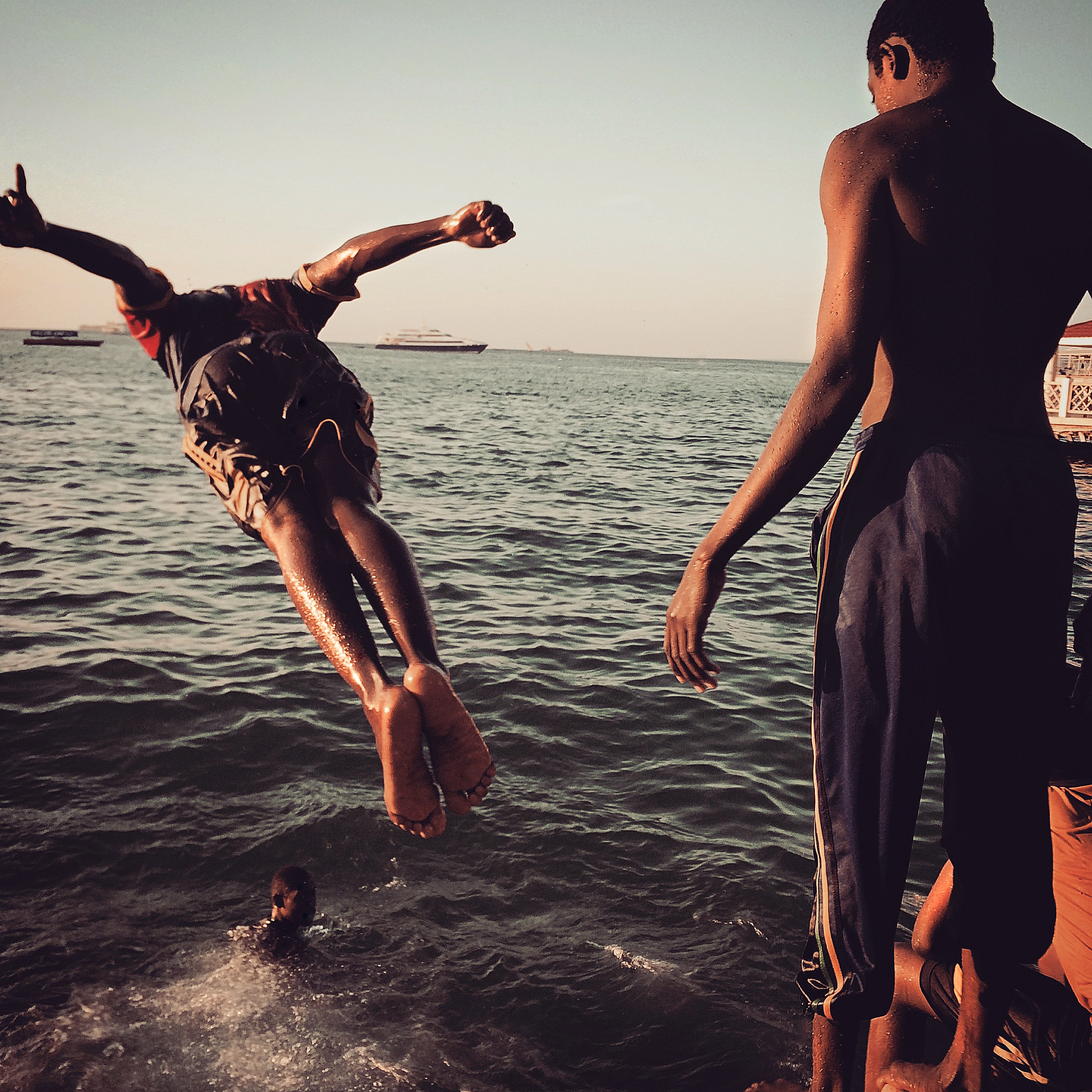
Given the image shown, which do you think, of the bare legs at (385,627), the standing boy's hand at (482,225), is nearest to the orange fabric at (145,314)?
the bare legs at (385,627)

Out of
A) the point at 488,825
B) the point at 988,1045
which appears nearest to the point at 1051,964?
the point at 988,1045

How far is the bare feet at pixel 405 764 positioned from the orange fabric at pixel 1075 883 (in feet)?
6.38

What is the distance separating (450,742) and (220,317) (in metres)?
1.96

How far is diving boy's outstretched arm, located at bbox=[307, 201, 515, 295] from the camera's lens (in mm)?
3133

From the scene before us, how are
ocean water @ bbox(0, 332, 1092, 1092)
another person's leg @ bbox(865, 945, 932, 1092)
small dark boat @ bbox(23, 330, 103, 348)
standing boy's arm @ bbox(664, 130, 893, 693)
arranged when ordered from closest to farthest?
1. standing boy's arm @ bbox(664, 130, 893, 693)
2. another person's leg @ bbox(865, 945, 932, 1092)
3. ocean water @ bbox(0, 332, 1092, 1092)
4. small dark boat @ bbox(23, 330, 103, 348)

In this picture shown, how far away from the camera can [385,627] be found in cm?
308

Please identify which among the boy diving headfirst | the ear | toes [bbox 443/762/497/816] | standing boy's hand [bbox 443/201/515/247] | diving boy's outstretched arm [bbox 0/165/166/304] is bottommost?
toes [bbox 443/762/497/816]

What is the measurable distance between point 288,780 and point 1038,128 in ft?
25.5

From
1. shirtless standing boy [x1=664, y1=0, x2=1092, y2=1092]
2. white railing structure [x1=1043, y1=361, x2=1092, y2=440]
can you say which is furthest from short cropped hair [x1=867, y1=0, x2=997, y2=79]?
white railing structure [x1=1043, y1=361, x2=1092, y2=440]

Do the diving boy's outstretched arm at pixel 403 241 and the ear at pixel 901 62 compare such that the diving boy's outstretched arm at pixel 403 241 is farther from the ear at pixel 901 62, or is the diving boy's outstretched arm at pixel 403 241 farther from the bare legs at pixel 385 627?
the ear at pixel 901 62

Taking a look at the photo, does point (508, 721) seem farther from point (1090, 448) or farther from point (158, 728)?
point (1090, 448)

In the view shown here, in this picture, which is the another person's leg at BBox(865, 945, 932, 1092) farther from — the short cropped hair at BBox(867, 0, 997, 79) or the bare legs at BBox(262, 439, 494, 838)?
the short cropped hair at BBox(867, 0, 997, 79)

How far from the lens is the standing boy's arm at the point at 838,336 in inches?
89.8

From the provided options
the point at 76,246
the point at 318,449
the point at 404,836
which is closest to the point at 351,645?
the point at 318,449
